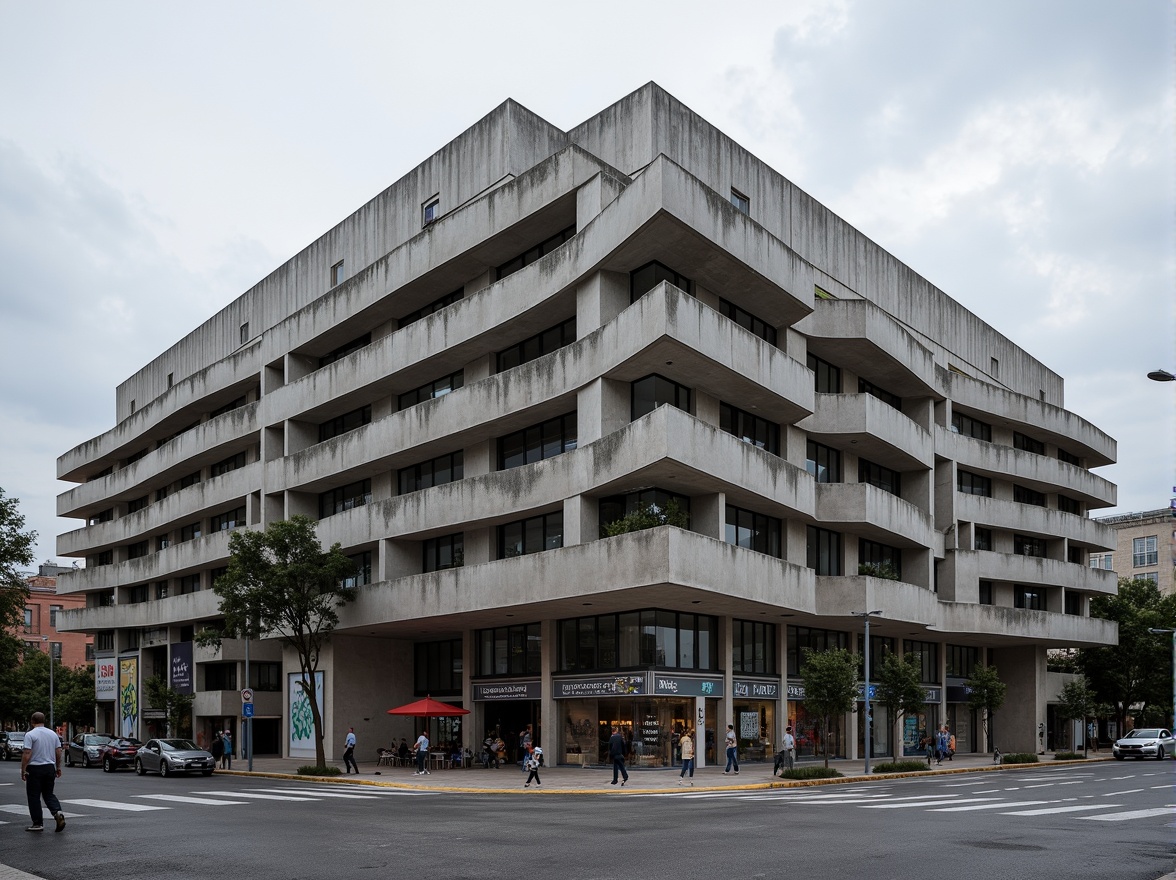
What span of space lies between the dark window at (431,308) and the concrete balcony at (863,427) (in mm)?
15529

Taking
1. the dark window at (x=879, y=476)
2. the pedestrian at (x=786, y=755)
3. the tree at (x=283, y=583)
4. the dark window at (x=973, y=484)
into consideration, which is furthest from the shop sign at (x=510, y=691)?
the dark window at (x=973, y=484)

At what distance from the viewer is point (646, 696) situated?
37656 millimetres

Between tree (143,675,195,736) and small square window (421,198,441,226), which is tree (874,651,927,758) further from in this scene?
tree (143,675,195,736)

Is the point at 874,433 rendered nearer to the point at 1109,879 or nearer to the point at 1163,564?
the point at 1109,879

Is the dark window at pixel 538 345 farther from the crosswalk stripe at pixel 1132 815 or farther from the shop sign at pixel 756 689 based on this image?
the crosswalk stripe at pixel 1132 815

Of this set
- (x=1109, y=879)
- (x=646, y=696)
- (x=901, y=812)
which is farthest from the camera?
(x=646, y=696)

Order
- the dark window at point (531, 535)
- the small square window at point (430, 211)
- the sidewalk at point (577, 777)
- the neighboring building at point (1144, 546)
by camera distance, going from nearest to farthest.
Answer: the sidewalk at point (577, 777) < the dark window at point (531, 535) < the small square window at point (430, 211) < the neighboring building at point (1144, 546)

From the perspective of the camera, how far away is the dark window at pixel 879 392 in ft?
170

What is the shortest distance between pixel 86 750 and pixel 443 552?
2028cm

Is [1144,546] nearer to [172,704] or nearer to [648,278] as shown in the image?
[648,278]

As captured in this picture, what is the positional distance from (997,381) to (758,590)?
33.7 meters

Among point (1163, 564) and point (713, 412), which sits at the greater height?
point (713, 412)

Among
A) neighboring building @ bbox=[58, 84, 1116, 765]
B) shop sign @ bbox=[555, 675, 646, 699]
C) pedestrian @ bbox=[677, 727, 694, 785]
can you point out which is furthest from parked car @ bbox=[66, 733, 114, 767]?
pedestrian @ bbox=[677, 727, 694, 785]

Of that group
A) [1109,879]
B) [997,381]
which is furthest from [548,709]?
[997,381]
